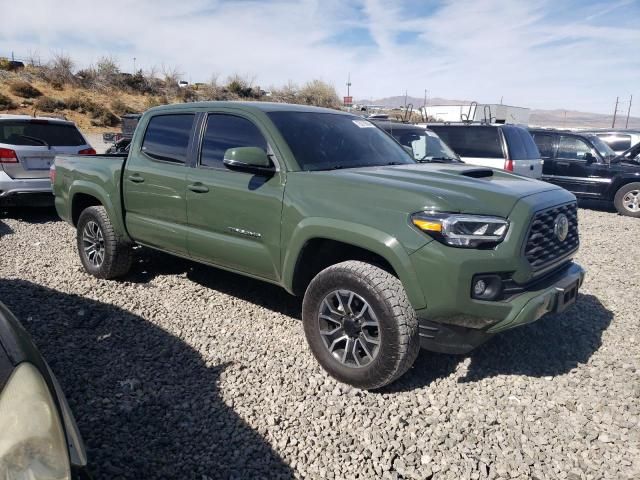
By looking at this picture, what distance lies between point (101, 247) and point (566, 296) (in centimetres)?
444

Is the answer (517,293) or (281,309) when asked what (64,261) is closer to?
(281,309)

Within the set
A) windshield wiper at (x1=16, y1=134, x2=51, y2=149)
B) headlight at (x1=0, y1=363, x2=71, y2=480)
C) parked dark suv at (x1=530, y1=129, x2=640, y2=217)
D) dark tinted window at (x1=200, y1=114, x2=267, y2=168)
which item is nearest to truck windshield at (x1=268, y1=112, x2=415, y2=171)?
dark tinted window at (x1=200, y1=114, x2=267, y2=168)

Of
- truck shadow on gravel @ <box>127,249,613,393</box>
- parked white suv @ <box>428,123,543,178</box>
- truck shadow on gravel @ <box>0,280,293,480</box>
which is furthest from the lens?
parked white suv @ <box>428,123,543,178</box>

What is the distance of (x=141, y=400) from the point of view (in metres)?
3.16

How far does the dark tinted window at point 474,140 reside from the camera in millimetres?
8938

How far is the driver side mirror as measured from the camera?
3.52 meters

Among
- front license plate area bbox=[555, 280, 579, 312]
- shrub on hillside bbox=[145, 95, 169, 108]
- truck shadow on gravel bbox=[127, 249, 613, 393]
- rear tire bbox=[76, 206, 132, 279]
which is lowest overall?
truck shadow on gravel bbox=[127, 249, 613, 393]

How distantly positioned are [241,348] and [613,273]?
469 centimetres

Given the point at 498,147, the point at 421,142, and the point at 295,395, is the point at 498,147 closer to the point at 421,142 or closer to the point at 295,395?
the point at 421,142

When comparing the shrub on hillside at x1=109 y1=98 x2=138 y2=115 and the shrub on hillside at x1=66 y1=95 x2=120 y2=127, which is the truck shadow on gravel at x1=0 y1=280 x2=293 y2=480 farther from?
the shrub on hillside at x1=109 y1=98 x2=138 y2=115

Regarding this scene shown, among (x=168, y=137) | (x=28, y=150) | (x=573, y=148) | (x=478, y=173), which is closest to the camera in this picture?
(x=478, y=173)

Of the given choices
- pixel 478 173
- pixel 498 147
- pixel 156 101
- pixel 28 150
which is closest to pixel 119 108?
pixel 156 101

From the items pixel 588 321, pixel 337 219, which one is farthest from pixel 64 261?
pixel 588 321

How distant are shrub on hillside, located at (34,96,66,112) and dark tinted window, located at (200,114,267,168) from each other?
30.7 m
